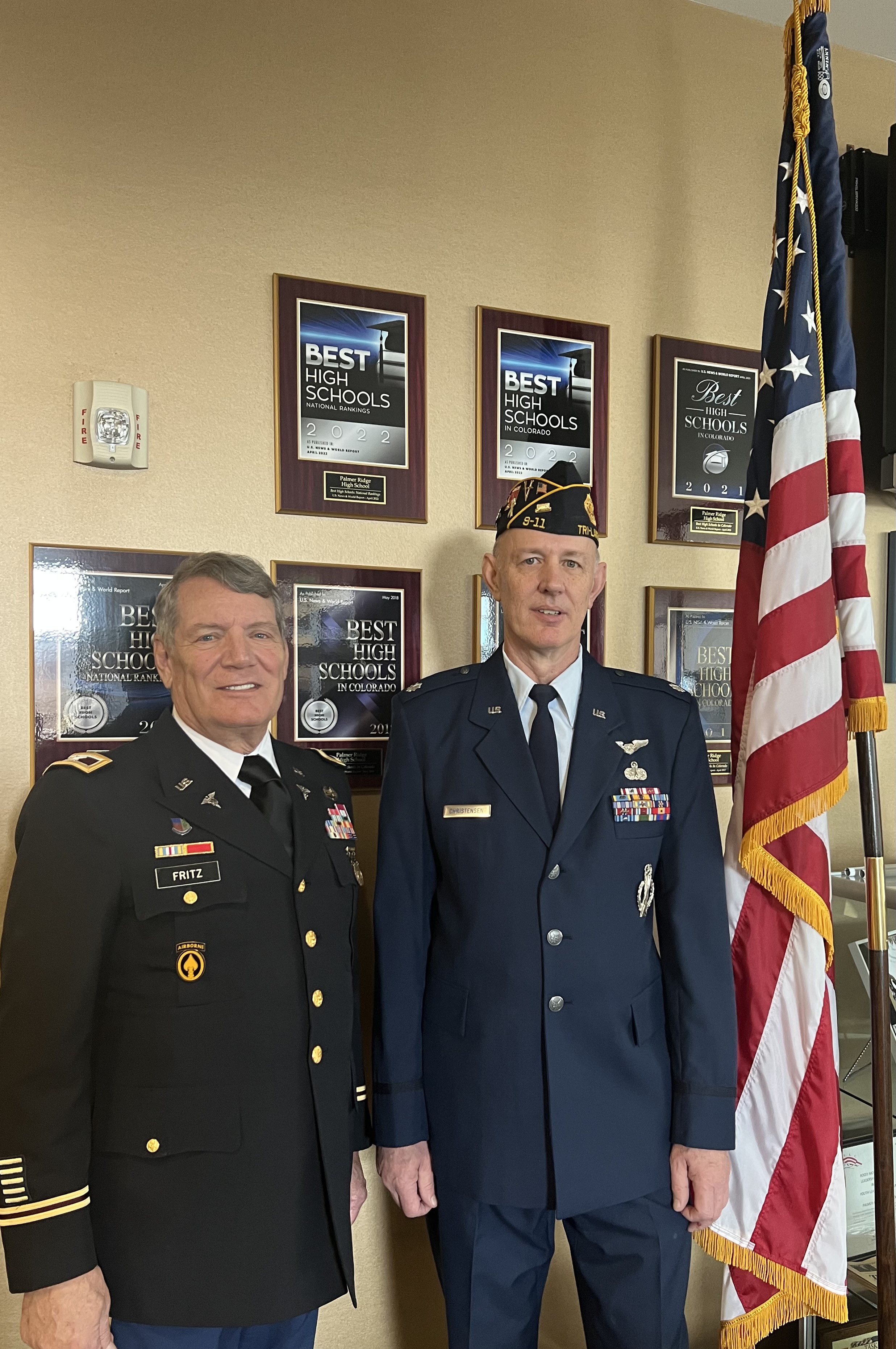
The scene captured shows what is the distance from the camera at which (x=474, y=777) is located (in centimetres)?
154

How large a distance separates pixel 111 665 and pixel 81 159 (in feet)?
3.05

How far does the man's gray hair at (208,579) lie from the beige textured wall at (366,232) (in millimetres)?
378

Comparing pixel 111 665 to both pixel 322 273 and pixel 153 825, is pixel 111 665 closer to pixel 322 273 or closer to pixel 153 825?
pixel 153 825

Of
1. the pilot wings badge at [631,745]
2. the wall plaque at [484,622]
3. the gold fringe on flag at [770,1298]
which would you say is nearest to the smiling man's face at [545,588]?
the pilot wings badge at [631,745]

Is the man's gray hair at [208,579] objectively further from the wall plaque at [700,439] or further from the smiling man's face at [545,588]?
the wall plaque at [700,439]

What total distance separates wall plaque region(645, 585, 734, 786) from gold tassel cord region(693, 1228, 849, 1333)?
36.7 inches

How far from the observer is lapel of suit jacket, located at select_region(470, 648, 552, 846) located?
1.50m

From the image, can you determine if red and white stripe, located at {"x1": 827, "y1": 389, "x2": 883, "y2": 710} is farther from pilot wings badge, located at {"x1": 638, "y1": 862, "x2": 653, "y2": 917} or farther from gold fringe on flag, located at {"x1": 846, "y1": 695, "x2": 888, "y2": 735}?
pilot wings badge, located at {"x1": 638, "y1": 862, "x2": 653, "y2": 917}

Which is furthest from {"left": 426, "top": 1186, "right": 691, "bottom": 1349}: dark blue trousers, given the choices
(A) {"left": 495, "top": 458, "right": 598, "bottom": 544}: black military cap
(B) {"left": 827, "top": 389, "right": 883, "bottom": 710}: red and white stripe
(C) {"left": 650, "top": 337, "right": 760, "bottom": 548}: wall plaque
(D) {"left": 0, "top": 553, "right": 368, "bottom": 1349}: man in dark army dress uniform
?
(C) {"left": 650, "top": 337, "right": 760, "bottom": 548}: wall plaque

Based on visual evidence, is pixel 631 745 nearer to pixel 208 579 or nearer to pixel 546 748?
pixel 546 748

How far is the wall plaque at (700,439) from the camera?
2.15m

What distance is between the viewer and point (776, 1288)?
65.7 inches

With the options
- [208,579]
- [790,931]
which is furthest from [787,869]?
[208,579]

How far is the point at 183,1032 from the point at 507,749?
652 mm
